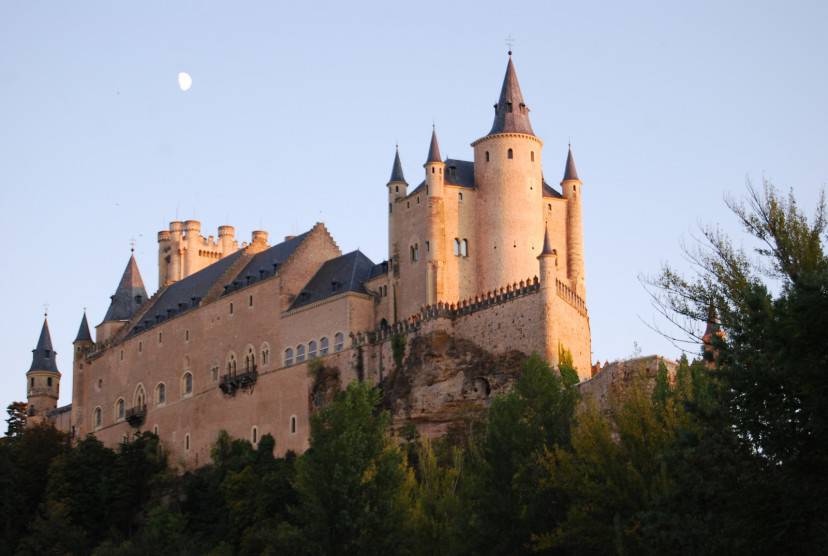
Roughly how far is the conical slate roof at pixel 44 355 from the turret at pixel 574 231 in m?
67.0

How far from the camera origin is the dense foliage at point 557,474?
30688mm

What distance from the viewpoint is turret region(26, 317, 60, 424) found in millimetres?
130125

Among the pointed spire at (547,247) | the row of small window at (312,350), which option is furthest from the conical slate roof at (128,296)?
the pointed spire at (547,247)

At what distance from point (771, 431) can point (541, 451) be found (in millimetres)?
18232

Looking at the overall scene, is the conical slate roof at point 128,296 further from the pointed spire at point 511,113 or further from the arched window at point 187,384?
the pointed spire at point 511,113

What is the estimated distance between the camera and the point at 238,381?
87.2 meters

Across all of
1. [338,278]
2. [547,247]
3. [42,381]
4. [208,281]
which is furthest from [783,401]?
[42,381]

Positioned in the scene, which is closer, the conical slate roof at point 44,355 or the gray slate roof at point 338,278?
the gray slate roof at point 338,278

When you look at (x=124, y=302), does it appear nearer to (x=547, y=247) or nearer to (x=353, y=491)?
(x=547, y=247)

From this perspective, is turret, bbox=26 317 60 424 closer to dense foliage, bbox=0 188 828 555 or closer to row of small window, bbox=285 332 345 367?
dense foliage, bbox=0 188 828 555

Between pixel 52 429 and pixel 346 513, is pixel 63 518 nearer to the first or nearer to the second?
pixel 52 429

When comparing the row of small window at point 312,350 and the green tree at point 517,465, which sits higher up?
the row of small window at point 312,350

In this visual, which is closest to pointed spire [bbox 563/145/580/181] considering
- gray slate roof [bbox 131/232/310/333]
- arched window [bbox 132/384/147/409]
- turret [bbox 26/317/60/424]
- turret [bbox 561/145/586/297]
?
turret [bbox 561/145/586/297]

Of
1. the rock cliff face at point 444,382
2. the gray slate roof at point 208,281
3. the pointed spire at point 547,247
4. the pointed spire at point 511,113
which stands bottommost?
the rock cliff face at point 444,382
